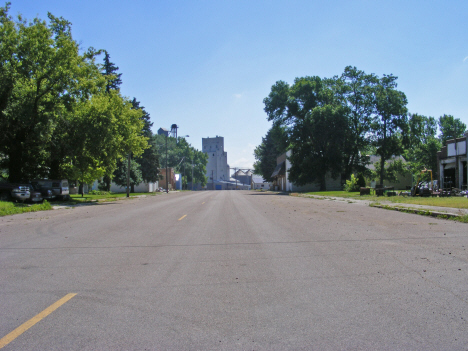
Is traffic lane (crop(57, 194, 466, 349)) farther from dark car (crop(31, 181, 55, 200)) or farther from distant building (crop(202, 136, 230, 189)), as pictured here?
distant building (crop(202, 136, 230, 189))

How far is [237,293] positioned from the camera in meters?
5.39

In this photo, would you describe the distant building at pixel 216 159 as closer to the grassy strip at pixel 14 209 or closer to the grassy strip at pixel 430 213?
the grassy strip at pixel 14 209

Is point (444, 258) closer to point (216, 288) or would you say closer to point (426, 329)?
point (426, 329)

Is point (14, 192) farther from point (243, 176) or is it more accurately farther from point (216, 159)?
point (243, 176)

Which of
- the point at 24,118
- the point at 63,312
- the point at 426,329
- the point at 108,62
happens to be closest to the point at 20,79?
the point at 24,118

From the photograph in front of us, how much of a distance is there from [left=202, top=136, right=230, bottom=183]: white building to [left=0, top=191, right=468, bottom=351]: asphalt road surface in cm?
16247

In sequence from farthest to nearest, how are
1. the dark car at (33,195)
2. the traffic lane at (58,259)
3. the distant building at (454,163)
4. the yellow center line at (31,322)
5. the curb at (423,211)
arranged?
the distant building at (454,163) → the dark car at (33,195) → the curb at (423,211) → the traffic lane at (58,259) → the yellow center line at (31,322)

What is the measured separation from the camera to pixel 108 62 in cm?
5166

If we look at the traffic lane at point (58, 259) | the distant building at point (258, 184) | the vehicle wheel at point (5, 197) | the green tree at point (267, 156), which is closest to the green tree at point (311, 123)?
the green tree at point (267, 156)

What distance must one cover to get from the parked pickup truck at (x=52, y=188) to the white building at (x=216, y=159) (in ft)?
460

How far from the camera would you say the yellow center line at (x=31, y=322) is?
3889 millimetres

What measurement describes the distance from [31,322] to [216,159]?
173 meters

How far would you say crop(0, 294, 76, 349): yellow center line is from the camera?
12.8ft

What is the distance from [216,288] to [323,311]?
1.68 meters
